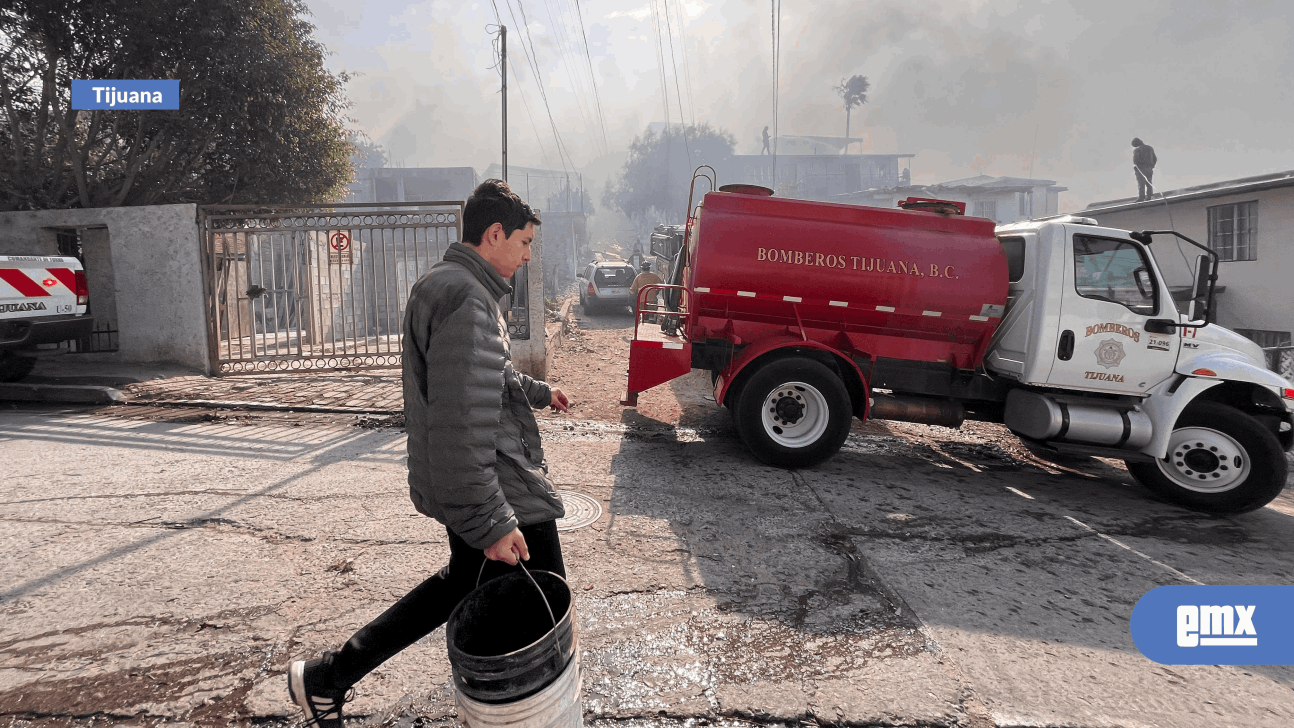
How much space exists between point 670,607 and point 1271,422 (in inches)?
220

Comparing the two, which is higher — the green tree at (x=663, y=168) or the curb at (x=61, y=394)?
the green tree at (x=663, y=168)

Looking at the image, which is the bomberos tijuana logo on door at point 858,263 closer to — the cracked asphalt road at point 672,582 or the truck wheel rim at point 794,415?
the truck wheel rim at point 794,415

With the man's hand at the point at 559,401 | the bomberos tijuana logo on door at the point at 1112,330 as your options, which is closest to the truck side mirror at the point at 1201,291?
the bomberos tijuana logo on door at the point at 1112,330

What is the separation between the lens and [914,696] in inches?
101

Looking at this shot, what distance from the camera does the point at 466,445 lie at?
1786mm

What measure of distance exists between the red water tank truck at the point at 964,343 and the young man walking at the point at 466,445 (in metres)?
3.57

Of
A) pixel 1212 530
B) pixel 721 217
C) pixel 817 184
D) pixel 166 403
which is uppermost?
pixel 817 184

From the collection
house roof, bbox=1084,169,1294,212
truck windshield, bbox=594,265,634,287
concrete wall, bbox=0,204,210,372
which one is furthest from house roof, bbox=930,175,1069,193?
concrete wall, bbox=0,204,210,372

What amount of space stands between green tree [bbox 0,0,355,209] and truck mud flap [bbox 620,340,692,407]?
9.62 meters

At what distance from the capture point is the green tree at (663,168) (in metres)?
66.6

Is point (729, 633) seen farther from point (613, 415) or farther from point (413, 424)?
point (613, 415)

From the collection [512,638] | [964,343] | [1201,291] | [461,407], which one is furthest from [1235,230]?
[461,407]

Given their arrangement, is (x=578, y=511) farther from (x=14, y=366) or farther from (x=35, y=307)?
(x=14, y=366)

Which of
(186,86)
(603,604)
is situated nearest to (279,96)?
(186,86)
